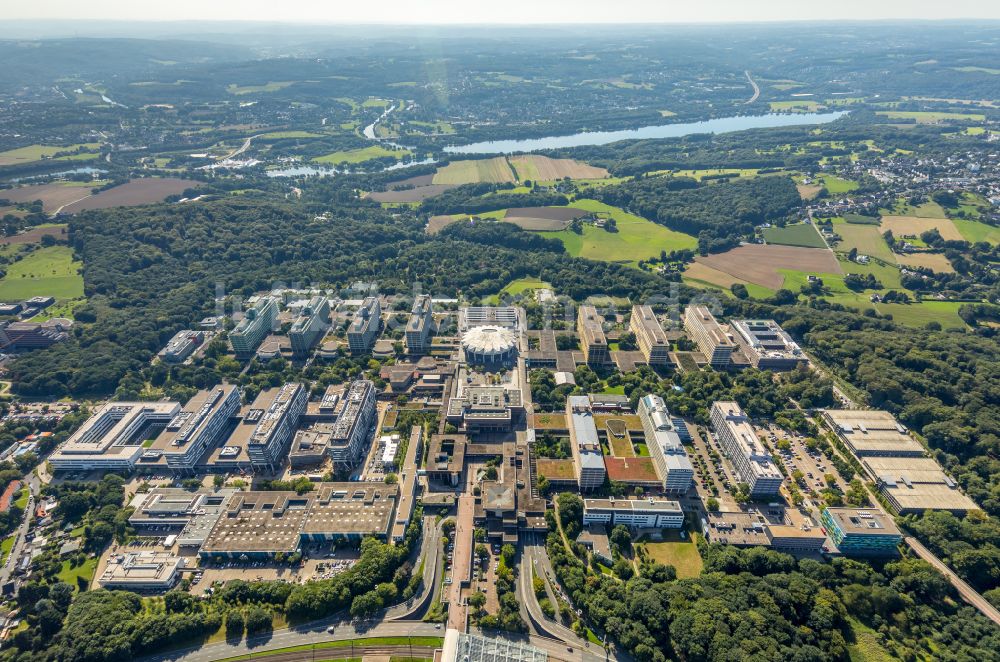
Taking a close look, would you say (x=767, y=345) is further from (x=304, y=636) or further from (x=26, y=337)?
(x=26, y=337)

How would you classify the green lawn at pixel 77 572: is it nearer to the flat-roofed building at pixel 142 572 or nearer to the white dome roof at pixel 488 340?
the flat-roofed building at pixel 142 572

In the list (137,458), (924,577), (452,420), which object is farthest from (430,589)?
(924,577)

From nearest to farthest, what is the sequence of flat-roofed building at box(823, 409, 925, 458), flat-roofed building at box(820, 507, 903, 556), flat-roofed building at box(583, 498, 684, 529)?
1. flat-roofed building at box(820, 507, 903, 556)
2. flat-roofed building at box(583, 498, 684, 529)
3. flat-roofed building at box(823, 409, 925, 458)

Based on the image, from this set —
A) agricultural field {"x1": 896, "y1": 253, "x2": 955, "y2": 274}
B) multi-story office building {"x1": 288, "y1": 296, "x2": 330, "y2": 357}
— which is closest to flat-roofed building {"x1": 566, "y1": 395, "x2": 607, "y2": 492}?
multi-story office building {"x1": 288, "y1": 296, "x2": 330, "y2": 357}

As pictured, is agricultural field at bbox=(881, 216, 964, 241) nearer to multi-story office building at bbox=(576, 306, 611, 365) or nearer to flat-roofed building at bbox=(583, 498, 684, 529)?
multi-story office building at bbox=(576, 306, 611, 365)

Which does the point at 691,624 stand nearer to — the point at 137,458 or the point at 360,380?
the point at 360,380

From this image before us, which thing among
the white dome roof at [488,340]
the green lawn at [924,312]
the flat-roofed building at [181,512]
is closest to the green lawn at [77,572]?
the flat-roofed building at [181,512]
